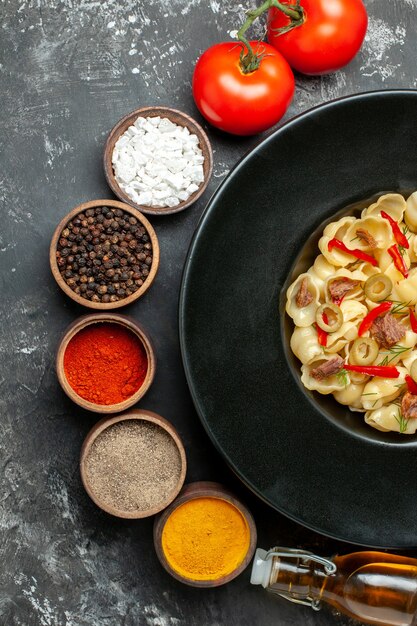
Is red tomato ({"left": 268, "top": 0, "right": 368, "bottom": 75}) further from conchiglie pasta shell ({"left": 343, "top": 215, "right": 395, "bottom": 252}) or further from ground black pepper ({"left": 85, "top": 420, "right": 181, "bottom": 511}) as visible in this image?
ground black pepper ({"left": 85, "top": 420, "right": 181, "bottom": 511})

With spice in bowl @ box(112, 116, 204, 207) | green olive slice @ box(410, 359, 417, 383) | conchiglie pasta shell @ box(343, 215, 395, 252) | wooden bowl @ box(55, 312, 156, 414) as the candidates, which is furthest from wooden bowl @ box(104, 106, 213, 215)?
green olive slice @ box(410, 359, 417, 383)

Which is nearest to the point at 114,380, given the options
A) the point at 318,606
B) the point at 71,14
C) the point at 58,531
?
the point at 58,531

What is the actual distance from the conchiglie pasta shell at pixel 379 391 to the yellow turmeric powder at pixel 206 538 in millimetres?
522

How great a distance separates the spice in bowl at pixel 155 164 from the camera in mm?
2182

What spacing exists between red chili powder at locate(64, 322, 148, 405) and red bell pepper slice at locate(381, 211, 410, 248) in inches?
33.1

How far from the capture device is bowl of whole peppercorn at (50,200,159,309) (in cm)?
210

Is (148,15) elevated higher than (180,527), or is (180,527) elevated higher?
(148,15)

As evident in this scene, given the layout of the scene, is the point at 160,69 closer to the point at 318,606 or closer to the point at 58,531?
the point at 58,531

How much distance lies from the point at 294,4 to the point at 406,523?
1645 mm

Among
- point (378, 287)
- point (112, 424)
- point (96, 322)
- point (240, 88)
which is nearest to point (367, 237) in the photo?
point (378, 287)

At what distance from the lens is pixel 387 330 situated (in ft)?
6.92

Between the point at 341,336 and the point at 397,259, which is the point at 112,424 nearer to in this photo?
the point at 341,336

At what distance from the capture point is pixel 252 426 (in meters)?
2.09

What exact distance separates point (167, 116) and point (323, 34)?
55 centimetres
